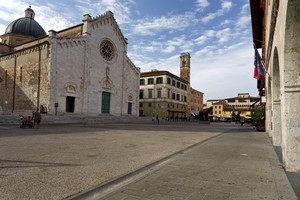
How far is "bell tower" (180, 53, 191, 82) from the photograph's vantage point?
67438mm

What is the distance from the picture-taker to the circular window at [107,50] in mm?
31844

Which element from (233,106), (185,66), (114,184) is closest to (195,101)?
(185,66)

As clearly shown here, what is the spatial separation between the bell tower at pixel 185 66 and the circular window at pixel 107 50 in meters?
39.0

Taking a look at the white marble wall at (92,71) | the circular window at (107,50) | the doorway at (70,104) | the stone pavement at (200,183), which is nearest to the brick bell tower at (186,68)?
the white marble wall at (92,71)

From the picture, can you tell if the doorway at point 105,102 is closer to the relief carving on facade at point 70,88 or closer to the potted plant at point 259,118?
the relief carving on facade at point 70,88

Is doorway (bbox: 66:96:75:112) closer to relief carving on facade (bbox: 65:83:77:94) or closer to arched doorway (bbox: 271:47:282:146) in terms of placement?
relief carving on facade (bbox: 65:83:77:94)

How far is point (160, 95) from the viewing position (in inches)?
2004

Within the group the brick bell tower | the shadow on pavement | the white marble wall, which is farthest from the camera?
the brick bell tower

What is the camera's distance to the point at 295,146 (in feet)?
14.8

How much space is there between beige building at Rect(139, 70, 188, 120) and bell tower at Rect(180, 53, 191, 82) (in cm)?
1156

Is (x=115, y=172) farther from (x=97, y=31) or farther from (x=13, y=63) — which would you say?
(x=13, y=63)

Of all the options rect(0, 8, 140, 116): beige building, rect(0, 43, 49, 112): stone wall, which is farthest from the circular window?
rect(0, 43, 49, 112): stone wall

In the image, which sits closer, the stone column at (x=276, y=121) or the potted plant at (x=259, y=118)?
the stone column at (x=276, y=121)

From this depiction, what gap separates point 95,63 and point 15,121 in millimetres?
14231
